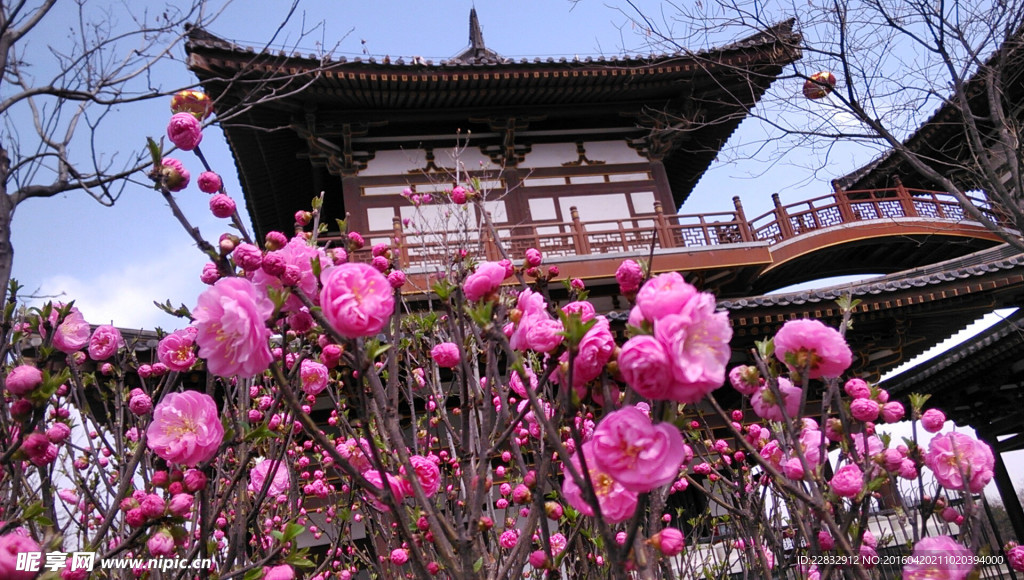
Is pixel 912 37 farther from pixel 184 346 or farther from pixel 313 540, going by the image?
pixel 313 540

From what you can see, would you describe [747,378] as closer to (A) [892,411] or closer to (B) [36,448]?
(A) [892,411]

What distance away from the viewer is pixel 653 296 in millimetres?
1013

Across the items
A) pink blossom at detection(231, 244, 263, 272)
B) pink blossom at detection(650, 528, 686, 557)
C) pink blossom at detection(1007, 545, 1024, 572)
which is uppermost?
pink blossom at detection(231, 244, 263, 272)

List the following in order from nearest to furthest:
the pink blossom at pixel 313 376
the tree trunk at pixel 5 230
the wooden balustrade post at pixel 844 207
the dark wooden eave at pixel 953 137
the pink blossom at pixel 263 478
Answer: the pink blossom at pixel 313 376 → the pink blossom at pixel 263 478 → the tree trunk at pixel 5 230 → the dark wooden eave at pixel 953 137 → the wooden balustrade post at pixel 844 207

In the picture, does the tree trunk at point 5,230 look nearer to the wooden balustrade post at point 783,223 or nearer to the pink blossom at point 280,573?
the pink blossom at point 280,573

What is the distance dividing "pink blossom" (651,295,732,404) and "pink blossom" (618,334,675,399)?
1cm

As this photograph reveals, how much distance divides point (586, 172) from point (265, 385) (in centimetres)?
825

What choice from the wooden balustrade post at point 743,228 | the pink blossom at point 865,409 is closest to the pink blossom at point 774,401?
the pink blossom at point 865,409

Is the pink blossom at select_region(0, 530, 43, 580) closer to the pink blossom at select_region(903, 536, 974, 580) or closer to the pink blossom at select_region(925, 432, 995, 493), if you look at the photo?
the pink blossom at select_region(903, 536, 974, 580)

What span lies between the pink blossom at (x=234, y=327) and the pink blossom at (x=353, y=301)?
15 cm

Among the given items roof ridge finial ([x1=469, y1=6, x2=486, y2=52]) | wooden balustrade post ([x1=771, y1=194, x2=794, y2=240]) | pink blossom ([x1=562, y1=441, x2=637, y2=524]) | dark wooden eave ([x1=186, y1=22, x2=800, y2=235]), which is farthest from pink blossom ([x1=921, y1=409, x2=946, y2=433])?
roof ridge finial ([x1=469, y1=6, x2=486, y2=52])

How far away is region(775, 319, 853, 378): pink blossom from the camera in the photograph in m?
1.54

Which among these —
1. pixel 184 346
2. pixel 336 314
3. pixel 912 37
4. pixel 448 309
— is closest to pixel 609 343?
pixel 336 314

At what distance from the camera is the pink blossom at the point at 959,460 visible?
1787 millimetres
